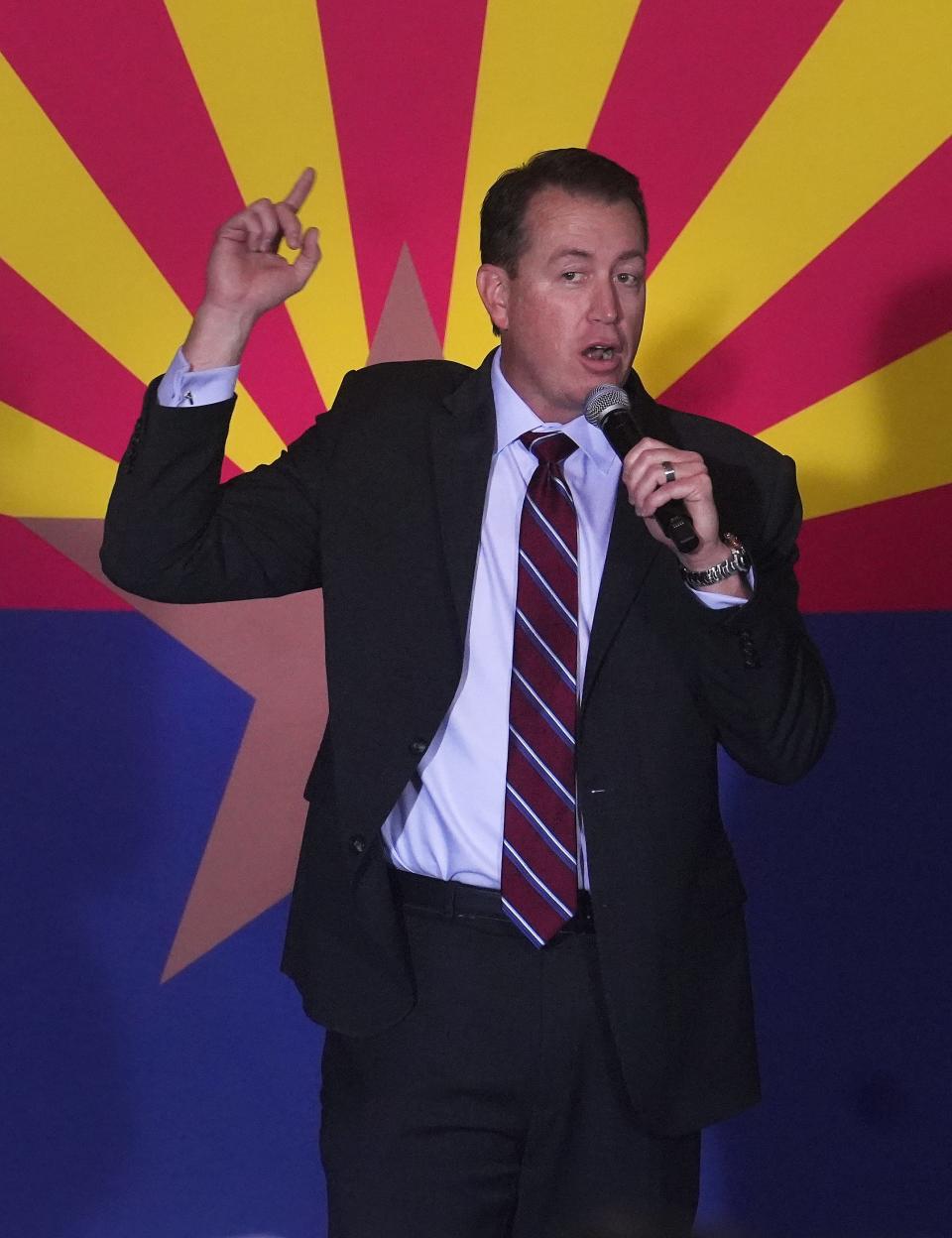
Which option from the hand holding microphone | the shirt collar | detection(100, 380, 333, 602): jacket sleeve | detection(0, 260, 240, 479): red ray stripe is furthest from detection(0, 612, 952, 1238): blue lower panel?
the hand holding microphone

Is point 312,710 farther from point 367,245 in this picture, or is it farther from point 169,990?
point 367,245

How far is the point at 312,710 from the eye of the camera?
2350 millimetres

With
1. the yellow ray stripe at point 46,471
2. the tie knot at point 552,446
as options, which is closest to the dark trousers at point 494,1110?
the tie knot at point 552,446

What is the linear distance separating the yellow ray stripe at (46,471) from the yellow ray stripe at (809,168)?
82cm

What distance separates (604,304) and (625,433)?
28cm

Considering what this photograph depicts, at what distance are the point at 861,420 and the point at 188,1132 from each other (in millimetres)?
1465

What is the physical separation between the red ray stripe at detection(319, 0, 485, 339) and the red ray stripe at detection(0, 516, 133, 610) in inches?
→ 23.9

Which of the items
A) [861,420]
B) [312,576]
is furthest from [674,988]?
[861,420]

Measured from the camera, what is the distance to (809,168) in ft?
7.53

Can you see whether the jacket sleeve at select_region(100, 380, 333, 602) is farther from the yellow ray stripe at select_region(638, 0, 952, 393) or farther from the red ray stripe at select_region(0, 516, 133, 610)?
the yellow ray stripe at select_region(638, 0, 952, 393)

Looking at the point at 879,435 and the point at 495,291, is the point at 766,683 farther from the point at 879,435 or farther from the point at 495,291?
the point at 879,435

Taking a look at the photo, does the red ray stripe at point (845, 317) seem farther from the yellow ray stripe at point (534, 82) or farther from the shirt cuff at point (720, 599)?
the shirt cuff at point (720, 599)

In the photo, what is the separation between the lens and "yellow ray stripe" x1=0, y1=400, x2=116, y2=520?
2.25 meters

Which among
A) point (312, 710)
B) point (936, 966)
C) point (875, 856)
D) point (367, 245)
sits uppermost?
point (367, 245)
